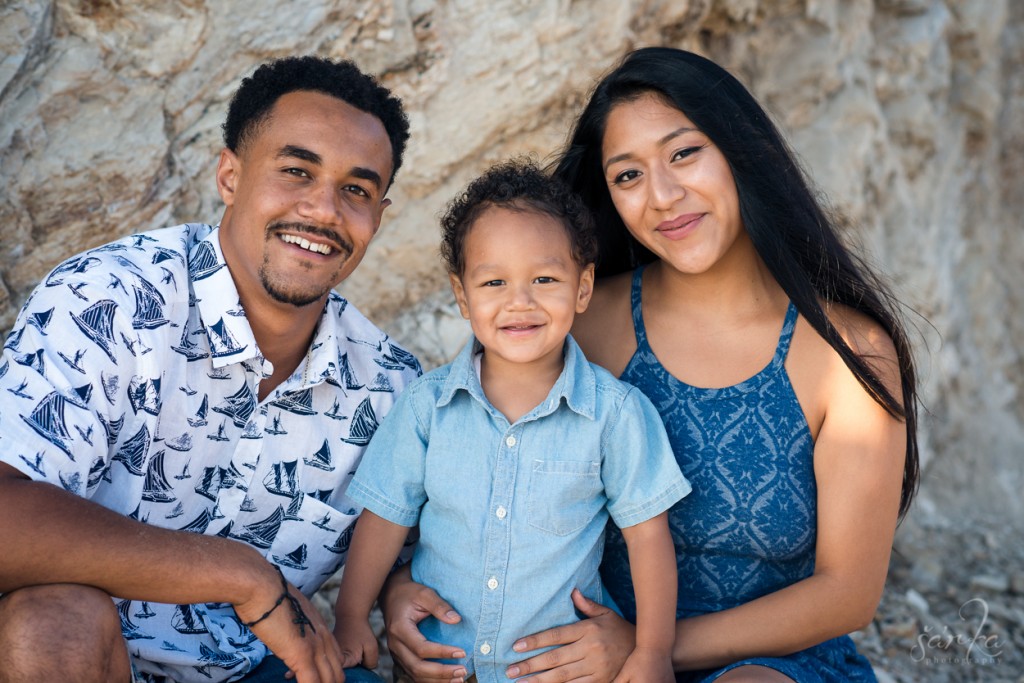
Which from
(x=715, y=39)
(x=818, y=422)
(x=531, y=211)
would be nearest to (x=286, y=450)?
(x=531, y=211)

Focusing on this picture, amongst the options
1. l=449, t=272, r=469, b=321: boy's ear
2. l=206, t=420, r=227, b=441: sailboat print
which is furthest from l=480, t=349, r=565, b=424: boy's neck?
l=206, t=420, r=227, b=441: sailboat print

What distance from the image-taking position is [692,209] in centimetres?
269

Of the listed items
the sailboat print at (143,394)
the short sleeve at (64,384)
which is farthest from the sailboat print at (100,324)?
the sailboat print at (143,394)

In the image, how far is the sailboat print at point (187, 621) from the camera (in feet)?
8.52

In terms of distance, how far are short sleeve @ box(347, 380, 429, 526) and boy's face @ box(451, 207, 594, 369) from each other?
31 centimetres

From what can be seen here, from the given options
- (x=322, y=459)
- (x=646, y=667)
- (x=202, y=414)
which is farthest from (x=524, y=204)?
(x=646, y=667)

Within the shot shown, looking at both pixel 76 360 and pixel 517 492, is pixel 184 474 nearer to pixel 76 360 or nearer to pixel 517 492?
pixel 76 360

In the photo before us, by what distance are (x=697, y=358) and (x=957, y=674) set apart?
2.09 meters

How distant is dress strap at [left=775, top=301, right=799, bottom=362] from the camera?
2.73 metres

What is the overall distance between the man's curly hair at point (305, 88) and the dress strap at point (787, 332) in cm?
130

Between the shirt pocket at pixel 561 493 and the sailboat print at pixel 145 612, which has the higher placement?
the shirt pocket at pixel 561 493

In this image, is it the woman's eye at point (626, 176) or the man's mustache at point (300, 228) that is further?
the woman's eye at point (626, 176)

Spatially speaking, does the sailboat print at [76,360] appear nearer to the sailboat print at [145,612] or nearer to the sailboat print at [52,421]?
the sailboat print at [52,421]

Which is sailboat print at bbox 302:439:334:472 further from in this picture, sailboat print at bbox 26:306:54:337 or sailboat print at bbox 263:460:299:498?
sailboat print at bbox 26:306:54:337
